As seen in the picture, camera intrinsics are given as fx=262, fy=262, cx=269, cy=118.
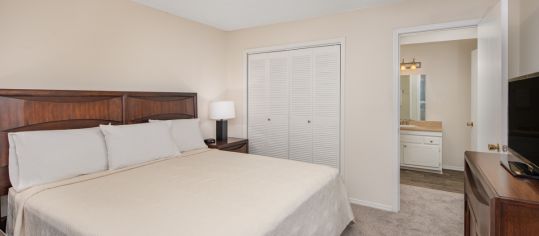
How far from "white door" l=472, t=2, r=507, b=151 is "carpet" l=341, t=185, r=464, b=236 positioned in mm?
862

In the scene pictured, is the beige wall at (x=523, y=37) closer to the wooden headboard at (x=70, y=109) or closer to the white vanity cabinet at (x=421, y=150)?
the white vanity cabinet at (x=421, y=150)

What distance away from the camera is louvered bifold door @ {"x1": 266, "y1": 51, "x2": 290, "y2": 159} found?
371 cm

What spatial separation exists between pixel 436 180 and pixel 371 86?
2.16 m

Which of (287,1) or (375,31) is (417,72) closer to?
(375,31)

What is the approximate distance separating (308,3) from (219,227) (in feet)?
8.42

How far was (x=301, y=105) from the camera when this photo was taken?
3.60 m

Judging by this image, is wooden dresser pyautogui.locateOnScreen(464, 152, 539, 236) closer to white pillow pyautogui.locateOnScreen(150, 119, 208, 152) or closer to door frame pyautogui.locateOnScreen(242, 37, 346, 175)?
door frame pyautogui.locateOnScreen(242, 37, 346, 175)

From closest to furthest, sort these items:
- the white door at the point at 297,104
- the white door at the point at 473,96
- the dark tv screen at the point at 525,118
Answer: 1. the dark tv screen at the point at 525,118
2. the white door at the point at 297,104
3. the white door at the point at 473,96

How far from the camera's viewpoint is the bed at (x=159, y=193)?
1332mm

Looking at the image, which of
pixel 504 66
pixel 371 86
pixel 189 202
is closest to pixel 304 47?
pixel 371 86

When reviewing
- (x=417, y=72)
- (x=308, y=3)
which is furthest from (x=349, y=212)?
(x=417, y=72)

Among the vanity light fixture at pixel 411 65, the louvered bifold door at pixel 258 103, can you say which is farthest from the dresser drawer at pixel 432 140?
the louvered bifold door at pixel 258 103

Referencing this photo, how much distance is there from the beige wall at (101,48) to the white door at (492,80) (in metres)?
3.21

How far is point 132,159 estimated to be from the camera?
234 cm
